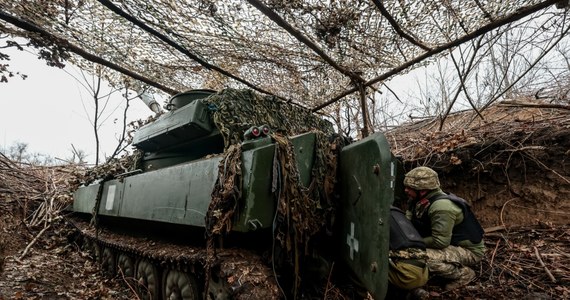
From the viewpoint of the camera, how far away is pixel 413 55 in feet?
14.7

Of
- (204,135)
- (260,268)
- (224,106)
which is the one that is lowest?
(260,268)

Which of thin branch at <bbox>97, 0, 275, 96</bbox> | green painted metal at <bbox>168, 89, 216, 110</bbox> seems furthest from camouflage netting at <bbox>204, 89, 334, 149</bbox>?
thin branch at <bbox>97, 0, 275, 96</bbox>

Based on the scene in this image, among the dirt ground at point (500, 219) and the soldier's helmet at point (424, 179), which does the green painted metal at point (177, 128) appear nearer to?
the dirt ground at point (500, 219)

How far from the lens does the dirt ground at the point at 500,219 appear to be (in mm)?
4078

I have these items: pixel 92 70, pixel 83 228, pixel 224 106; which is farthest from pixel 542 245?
pixel 83 228

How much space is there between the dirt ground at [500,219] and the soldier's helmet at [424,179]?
1.14m

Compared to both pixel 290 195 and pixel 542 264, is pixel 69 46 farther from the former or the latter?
pixel 542 264

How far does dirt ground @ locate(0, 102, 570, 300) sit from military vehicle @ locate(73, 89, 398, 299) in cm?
130

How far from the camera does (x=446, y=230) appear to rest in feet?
12.4

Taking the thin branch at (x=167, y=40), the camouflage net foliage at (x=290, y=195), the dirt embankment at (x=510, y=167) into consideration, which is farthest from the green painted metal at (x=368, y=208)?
the dirt embankment at (x=510, y=167)

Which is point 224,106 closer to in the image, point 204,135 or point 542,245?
point 204,135

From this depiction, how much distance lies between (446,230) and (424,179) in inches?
24.1

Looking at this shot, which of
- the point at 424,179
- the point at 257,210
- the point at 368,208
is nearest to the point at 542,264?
the point at 424,179

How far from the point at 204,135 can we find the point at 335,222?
1.97 meters
